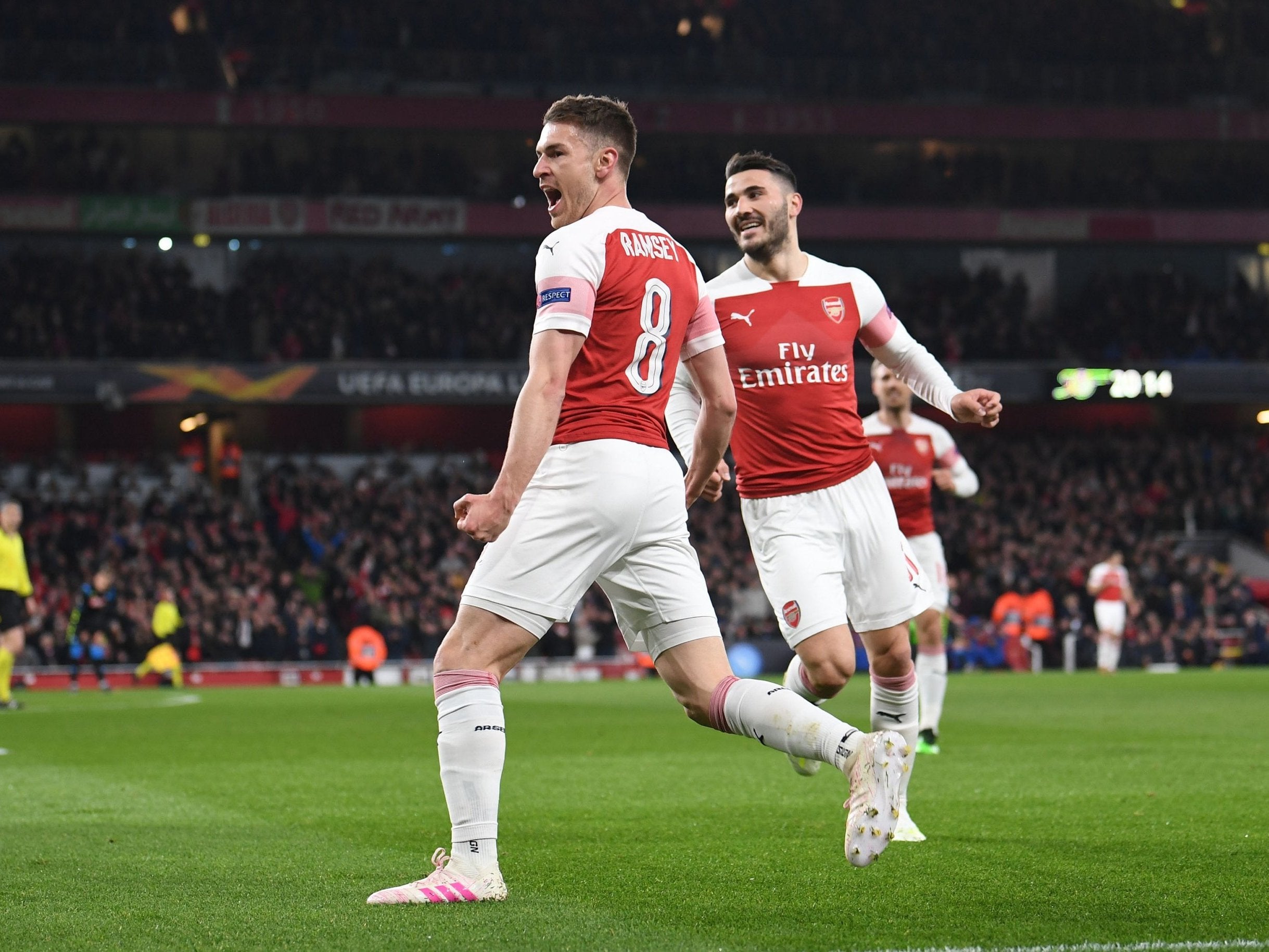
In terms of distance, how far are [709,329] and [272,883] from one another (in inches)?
95.5

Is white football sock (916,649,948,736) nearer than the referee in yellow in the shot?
Yes

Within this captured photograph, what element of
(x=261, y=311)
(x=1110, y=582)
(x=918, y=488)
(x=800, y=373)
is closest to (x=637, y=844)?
(x=800, y=373)

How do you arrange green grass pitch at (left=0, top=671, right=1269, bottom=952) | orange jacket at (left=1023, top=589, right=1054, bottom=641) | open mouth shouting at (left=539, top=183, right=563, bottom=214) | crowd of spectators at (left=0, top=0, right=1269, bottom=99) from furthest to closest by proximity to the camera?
crowd of spectators at (left=0, top=0, right=1269, bottom=99) → orange jacket at (left=1023, top=589, right=1054, bottom=641) → open mouth shouting at (left=539, top=183, right=563, bottom=214) → green grass pitch at (left=0, top=671, right=1269, bottom=952)

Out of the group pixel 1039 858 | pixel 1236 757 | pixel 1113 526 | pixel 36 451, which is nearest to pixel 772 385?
pixel 1039 858

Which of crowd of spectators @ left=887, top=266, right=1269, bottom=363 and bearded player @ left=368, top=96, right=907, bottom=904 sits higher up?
crowd of spectators @ left=887, top=266, right=1269, bottom=363

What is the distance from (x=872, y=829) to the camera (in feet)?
15.3

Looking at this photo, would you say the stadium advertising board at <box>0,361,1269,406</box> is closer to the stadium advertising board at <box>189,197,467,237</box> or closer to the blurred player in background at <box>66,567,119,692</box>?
the stadium advertising board at <box>189,197,467,237</box>

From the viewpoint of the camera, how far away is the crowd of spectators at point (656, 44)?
3750 cm

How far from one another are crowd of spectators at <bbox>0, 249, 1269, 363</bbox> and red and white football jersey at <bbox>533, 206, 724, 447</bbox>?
105ft

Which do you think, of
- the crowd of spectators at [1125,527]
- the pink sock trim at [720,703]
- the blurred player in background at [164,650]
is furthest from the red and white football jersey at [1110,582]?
the pink sock trim at [720,703]

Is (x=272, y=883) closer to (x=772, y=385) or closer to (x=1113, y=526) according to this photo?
(x=772, y=385)

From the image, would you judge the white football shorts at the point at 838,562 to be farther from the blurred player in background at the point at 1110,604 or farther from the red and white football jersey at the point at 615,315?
the blurred player in background at the point at 1110,604

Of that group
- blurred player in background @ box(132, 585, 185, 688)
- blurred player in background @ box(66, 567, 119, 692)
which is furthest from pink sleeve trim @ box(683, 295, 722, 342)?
blurred player in background @ box(132, 585, 185, 688)

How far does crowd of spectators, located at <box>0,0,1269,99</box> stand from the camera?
3750cm
